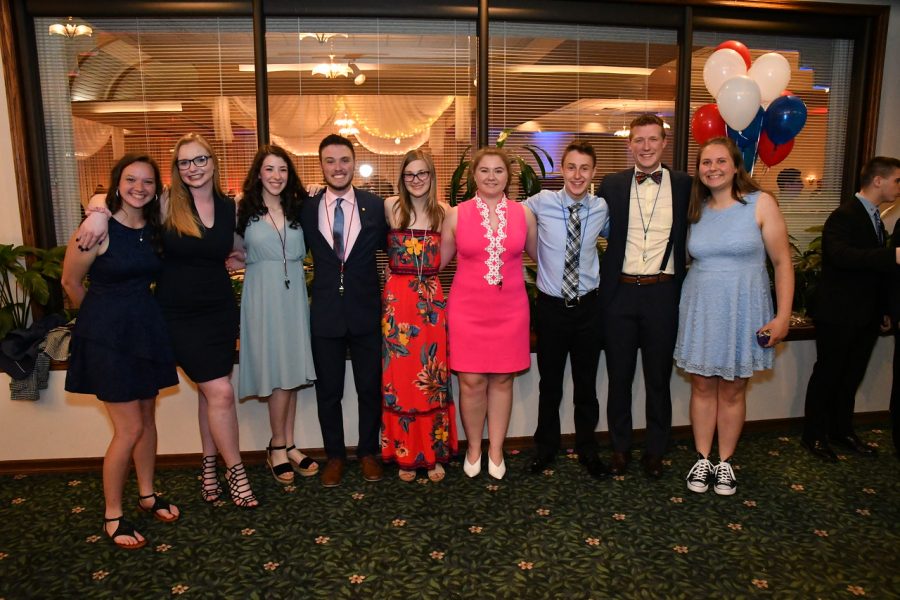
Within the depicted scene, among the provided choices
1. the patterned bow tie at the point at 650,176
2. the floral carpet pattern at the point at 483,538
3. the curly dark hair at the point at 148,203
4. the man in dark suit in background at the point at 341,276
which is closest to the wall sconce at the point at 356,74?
the man in dark suit in background at the point at 341,276

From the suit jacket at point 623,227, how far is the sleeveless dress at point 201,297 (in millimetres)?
1773

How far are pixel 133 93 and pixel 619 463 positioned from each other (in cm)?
372

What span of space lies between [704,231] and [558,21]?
79.7 inches

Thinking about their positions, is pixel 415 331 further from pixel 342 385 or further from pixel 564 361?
pixel 564 361

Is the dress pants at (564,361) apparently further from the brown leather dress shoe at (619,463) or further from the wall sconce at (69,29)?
the wall sconce at (69,29)

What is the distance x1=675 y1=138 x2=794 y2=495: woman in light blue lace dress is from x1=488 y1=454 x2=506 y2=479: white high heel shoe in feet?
3.04

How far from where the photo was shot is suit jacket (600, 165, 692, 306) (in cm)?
286

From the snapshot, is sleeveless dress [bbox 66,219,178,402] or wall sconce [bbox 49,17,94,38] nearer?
sleeveless dress [bbox 66,219,178,402]

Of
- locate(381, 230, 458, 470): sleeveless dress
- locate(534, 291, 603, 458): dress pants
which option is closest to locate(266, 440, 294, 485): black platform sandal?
locate(381, 230, 458, 470): sleeveless dress

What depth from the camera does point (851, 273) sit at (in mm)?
3156

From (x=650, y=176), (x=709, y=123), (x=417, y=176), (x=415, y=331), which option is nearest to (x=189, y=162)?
(x=417, y=176)

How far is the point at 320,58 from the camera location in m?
3.92

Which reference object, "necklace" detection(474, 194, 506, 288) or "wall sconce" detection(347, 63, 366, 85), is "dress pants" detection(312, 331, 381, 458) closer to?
"necklace" detection(474, 194, 506, 288)

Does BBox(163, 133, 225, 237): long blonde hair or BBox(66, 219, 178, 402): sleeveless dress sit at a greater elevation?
BBox(163, 133, 225, 237): long blonde hair
